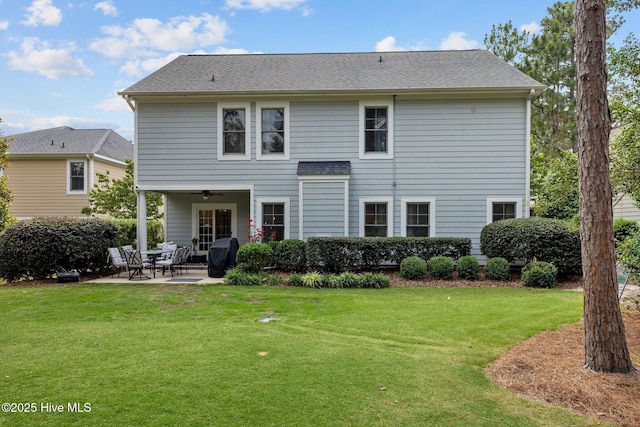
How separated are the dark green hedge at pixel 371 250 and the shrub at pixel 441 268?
0.50 meters

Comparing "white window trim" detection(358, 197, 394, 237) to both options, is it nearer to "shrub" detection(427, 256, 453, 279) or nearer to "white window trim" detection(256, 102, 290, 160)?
"shrub" detection(427, 256, 453, 279)

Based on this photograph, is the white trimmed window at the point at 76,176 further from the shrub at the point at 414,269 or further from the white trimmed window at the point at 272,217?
the shrub at the point at 414,269

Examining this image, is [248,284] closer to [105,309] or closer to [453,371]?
[105,309]

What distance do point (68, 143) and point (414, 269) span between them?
17446mm

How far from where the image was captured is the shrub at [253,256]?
9.76 meters

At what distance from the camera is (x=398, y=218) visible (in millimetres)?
11500

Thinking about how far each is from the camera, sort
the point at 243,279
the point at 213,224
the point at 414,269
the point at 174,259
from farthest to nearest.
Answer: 1. the point at 213,224
2. the point at 174,259
3. the point at 414,269
4. the point at 243,279

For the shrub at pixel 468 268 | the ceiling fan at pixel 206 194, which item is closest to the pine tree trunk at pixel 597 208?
the shrub at pixel 468 268

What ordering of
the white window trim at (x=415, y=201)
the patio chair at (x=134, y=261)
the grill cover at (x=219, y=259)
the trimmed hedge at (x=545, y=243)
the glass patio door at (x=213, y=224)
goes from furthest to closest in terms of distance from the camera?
the glass patio door at (x=213, y=224), the white window trim at (x=415, y=201), the grill cover at (x=219, y=259), the patio chair at (x=134, y=261), the trimmed hedge at (x=545, y=243)

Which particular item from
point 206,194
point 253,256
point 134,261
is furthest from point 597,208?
point 206,194

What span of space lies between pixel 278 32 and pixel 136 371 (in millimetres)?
15873

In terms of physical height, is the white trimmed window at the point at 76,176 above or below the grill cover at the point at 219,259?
above

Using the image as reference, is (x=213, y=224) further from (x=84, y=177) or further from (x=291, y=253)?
(x=84, y=177)

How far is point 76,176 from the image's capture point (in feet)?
56.5
